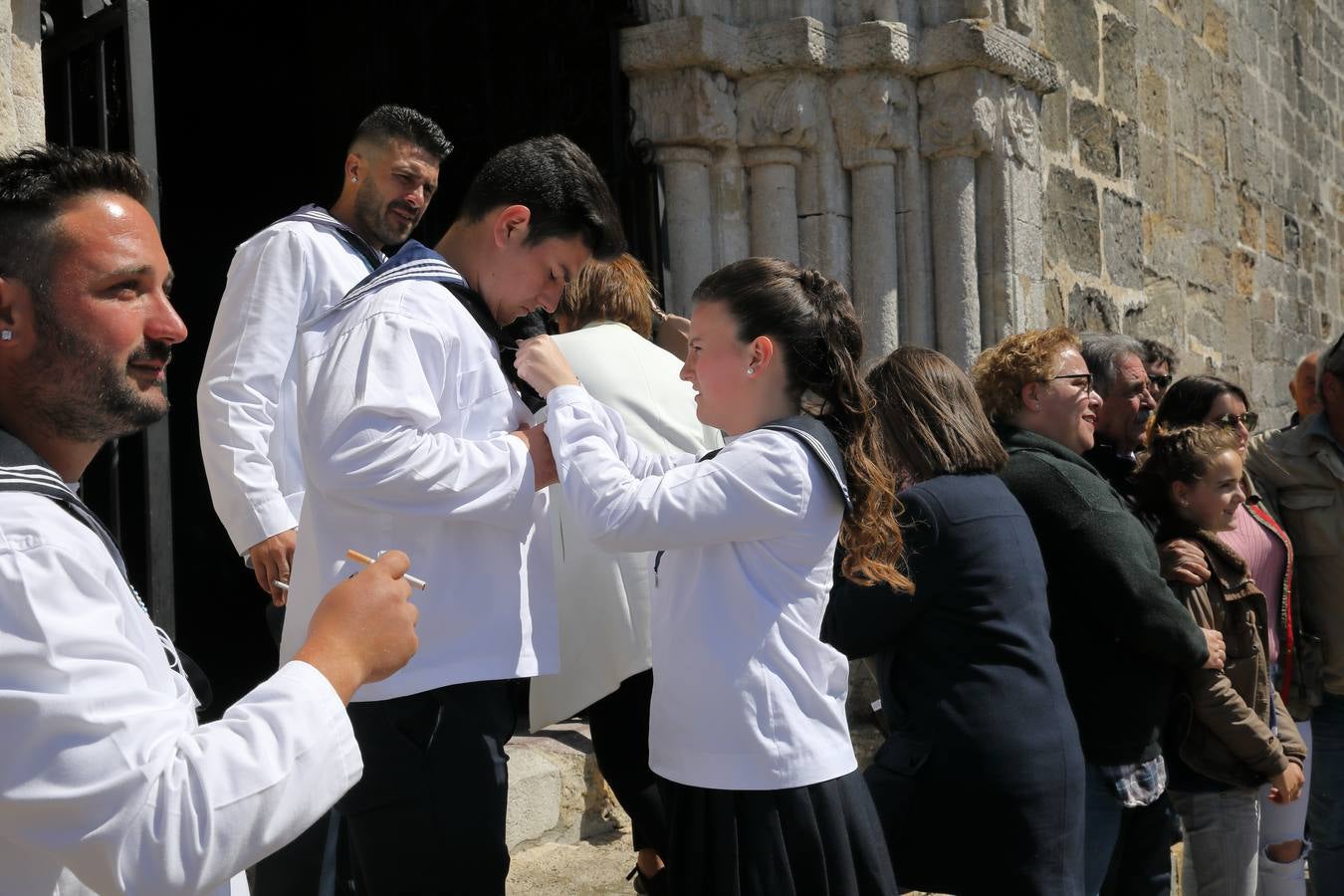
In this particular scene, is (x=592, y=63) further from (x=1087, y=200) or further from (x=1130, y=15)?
(x=1130, y=15)

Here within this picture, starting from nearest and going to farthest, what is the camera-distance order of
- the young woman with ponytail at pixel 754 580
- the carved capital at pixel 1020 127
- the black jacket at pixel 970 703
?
the young woman with ponytail at pixel 754 580, the black jacket at pixel 970 703, the carved capital at pixel 1020 127

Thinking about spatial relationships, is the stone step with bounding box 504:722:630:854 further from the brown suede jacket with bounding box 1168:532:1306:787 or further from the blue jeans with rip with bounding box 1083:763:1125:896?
the brown suede jacket with bounding box 1168:532:1306:787

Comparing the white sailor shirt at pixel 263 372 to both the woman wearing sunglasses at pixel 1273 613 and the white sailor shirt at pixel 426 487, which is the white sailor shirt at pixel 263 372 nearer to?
the white sailor shirt at pixel 426 487

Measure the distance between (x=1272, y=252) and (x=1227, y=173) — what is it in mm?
1037

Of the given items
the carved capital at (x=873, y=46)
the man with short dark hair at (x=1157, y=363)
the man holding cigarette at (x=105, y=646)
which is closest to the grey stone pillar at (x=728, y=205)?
the carved capital at (x=873, y=46)

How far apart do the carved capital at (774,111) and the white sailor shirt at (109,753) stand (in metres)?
3.70

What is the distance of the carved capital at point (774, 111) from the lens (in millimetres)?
4473

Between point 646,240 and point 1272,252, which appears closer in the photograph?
point 646,240

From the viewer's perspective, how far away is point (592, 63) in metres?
4.50

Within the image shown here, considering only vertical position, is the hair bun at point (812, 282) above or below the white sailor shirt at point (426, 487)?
above

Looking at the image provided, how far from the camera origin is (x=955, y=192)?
4.68m

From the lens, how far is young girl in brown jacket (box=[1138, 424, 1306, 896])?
279 cm

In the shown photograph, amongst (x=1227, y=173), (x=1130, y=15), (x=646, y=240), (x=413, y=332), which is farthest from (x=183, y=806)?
(x=1227, y=173)

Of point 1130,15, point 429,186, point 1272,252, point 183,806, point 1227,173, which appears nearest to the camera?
point 183,806
